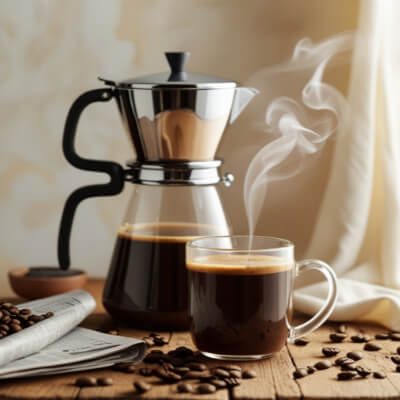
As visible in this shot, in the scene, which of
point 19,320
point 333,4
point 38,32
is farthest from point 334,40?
point 19,320

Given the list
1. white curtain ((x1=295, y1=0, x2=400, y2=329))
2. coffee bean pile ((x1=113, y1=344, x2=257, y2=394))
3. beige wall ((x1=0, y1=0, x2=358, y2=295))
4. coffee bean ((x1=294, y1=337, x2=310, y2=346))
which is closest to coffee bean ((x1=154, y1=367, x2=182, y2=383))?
coffee bean pile ((x1=113, y1=344, x2=257, y2=394))

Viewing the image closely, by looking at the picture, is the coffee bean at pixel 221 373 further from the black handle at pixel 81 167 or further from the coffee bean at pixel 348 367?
the black handle at pixel 81 167

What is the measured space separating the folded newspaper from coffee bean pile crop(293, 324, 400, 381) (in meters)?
0.24

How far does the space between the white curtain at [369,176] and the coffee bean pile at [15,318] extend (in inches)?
20.1

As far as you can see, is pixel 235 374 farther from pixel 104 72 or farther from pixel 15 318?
pixel 104 72

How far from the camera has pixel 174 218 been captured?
3.63 ft

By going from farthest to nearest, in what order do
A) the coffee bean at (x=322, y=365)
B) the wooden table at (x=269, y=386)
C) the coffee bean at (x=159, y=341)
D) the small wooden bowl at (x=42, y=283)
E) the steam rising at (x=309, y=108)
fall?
the steam rising at (x=309, y=108) → the small wooden bowl at (x=42, y=283) → the coffee bean at (x=159, y=341) → the coffee bean at (x=322, y=365) → the wooden table at (x=269, y=386)

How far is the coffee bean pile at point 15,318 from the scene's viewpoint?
3.07ft

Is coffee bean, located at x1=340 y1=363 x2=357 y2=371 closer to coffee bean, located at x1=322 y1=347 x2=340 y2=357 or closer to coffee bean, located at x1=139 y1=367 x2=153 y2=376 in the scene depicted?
coffee bean, located at x1=322 y1=347 x2=340 y2=357

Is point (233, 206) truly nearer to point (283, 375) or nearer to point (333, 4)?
point (333, 4)

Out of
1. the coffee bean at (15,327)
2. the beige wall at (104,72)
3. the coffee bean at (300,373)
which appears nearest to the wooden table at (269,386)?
the coffee bean at (300,373)

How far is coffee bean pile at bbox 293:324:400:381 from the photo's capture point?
2.83 feet

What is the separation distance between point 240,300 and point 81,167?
39 centimetres

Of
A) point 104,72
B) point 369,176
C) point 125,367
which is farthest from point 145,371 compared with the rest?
point 104,72
